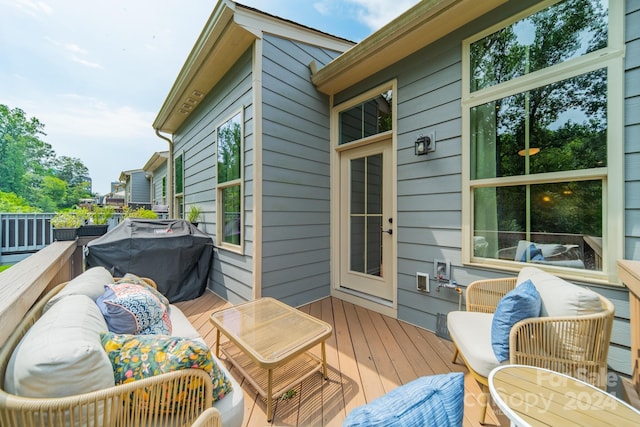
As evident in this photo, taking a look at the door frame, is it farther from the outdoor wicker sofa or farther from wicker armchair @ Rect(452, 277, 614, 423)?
the outdoor wicker sofa

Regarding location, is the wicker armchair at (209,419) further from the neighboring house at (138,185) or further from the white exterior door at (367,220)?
the neighboring house at (138,185)

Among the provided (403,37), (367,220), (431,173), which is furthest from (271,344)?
(403,37)

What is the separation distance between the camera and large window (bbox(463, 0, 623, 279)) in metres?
1.70

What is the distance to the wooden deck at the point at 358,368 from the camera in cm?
147

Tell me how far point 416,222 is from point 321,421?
6.45 ft

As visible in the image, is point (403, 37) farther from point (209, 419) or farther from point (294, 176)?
point (209, 419)

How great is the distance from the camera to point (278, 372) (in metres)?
1.80

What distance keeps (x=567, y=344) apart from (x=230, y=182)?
3552mm

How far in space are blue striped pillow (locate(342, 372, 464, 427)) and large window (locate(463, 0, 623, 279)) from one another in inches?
80.6

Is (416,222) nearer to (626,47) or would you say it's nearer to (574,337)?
(574,337)

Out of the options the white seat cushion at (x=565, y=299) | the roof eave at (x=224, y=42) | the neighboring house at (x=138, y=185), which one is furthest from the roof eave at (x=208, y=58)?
the neighboring house at (x=138, y=185)

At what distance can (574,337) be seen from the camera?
4.28 ft

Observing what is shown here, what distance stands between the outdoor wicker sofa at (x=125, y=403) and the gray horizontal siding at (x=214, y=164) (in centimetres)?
191

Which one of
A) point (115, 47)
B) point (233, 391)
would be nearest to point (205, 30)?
point (115, 47)
